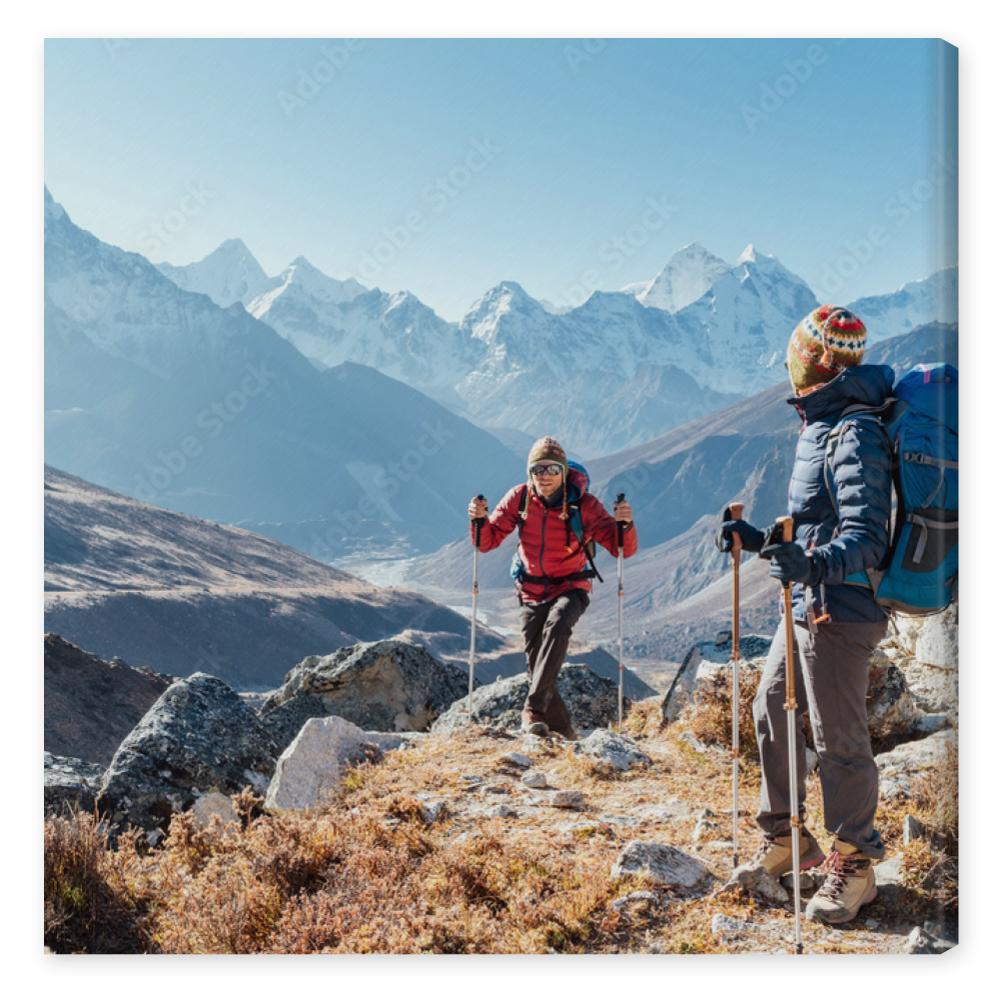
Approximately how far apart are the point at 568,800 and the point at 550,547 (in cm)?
217

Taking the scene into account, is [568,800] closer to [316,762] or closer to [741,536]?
[316,762]

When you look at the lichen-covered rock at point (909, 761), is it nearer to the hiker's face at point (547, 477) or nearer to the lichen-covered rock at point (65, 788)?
the hiker's face at point (547, 477)

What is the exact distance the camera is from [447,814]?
6.18 metres

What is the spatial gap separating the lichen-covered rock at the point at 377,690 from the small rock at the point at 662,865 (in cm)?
586

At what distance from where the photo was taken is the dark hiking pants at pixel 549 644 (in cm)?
788

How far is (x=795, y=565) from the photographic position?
4.18 meters

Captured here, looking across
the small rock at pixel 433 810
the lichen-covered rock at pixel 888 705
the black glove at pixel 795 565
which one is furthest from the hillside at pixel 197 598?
the black glove at pixel 795 565

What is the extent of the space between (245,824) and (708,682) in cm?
374

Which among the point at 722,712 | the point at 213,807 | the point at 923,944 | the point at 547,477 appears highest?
the point at 547,477

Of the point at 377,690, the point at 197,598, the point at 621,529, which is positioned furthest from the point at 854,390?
the point at 197,598

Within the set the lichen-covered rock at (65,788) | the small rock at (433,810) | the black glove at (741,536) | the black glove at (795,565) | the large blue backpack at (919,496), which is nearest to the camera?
the black glove at (795,565)

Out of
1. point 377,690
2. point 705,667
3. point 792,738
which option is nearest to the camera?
point 792,738

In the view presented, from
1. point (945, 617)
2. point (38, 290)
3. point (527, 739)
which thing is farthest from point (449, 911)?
point (38, 290)

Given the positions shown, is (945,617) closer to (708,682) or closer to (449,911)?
(708,682)
